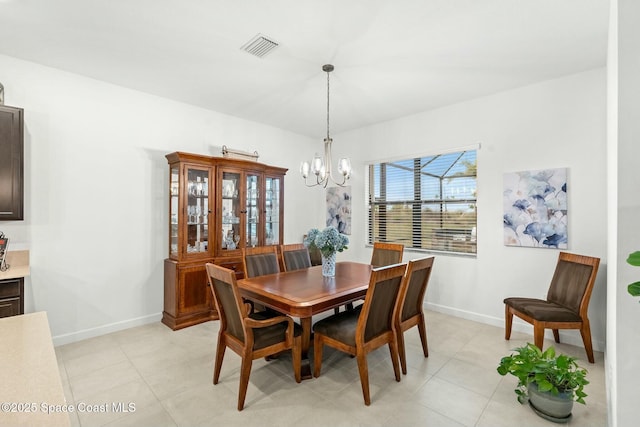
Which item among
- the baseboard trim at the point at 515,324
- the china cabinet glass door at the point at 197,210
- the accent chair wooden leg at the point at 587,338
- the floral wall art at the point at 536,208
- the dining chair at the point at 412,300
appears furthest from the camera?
the china cabinet glass door at the point at 197,210

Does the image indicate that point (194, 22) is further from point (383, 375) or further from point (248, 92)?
point (383, 375)

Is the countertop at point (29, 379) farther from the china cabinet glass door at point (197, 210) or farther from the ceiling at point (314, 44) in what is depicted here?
the china cabinet glass door at point (197, 210)

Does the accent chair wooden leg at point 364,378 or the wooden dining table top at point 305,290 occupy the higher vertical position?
the wooden dining table top at point 305,290

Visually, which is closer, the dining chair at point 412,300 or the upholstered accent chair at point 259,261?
the dining chair at point 412,300

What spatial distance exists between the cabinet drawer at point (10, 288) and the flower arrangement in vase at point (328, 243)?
2.42 meters

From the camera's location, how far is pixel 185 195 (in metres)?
3.61

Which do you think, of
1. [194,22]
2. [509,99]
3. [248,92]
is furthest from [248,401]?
[509,99]

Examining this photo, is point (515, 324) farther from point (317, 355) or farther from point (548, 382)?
point (317, 355)

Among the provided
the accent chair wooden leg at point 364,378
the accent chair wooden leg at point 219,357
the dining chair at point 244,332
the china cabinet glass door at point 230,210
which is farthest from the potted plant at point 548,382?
the china cabinet glass door at point 230,210

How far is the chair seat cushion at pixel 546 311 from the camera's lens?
106 inches

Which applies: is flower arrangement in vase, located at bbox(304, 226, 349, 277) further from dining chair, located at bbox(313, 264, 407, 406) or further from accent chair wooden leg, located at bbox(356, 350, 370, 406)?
accent chair wooden leg, located at bbox(356, 350, 370, 406)

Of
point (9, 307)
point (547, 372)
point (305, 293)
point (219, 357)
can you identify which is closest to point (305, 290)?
point (305, 293)

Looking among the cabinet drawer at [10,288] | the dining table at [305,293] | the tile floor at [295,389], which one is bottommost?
the tile floor at [295,389]

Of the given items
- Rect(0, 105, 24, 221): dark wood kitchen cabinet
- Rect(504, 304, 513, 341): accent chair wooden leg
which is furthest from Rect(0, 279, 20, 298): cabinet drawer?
Rect(504, 304, 513, 341): accent chair wooden leg
